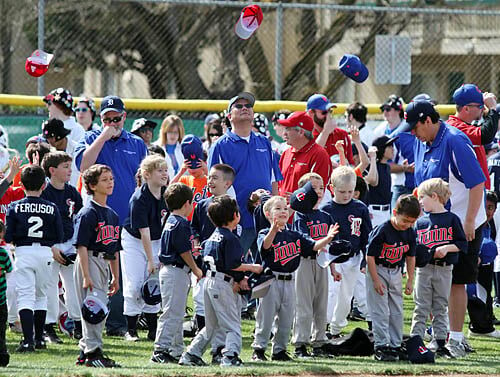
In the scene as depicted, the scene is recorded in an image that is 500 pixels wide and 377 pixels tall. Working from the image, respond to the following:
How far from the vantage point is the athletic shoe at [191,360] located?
300 inches

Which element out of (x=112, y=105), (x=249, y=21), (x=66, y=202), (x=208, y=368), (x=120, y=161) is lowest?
(x=208, y=368)

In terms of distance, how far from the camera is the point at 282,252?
25.9 feet

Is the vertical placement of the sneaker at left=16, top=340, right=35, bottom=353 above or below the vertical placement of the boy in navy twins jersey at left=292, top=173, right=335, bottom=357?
below

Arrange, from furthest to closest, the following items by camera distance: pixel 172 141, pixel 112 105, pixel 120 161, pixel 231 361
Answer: pixel 172 141
pixel 120 161
pixel 112 105
pixel 231 361

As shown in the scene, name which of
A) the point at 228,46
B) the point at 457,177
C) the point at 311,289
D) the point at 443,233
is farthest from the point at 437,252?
the point at 228,46

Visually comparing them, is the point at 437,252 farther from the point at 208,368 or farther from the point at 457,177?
the point at 208,368

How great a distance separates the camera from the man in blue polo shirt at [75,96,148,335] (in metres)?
9.27

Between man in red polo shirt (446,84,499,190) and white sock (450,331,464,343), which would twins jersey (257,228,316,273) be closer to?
white sock (450,331,464,343)

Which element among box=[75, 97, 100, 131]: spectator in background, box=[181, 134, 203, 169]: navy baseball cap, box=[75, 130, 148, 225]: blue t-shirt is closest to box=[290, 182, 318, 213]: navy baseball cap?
box=[181, 134, 203, 169]: navy baseball cap

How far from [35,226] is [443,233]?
3.32 metres

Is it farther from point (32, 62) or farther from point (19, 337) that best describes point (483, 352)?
point (32, 62)

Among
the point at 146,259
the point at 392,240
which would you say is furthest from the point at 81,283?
the point at 392,240

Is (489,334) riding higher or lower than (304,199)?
lower

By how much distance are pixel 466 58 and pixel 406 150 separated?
30.1ft
